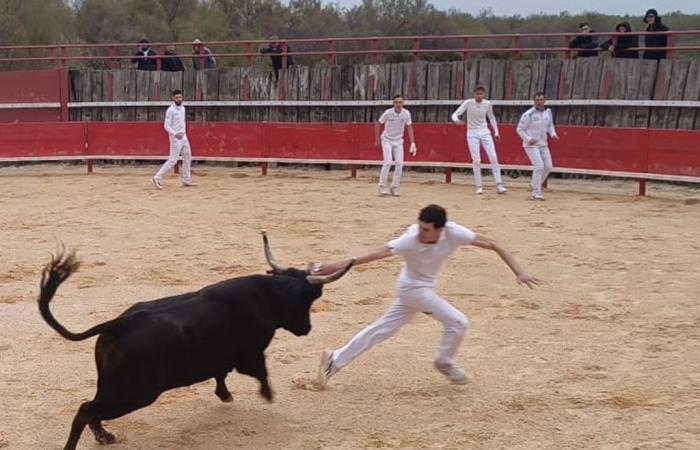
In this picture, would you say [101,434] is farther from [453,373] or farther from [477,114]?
[477,114]

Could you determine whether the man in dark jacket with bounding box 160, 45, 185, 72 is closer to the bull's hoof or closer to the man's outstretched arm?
the man's outstretched arm

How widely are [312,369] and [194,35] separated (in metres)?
31.0

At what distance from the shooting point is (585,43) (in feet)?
61.2

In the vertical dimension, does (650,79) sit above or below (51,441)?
above

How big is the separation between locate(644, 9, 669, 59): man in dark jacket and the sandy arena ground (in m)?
3.42

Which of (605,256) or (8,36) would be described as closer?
(605,256)

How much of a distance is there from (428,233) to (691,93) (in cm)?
1270

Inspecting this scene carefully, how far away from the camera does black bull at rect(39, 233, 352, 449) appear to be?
493cm

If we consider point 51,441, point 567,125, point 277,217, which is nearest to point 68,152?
point 277,217

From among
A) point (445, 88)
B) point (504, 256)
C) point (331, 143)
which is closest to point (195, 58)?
point (331, 143)

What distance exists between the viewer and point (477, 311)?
823 centimetres

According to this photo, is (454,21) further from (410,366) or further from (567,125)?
(410,366)

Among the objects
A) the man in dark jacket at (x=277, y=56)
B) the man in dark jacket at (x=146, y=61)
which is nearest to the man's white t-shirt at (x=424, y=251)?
the man in dark jacket at (x=277, y=56)

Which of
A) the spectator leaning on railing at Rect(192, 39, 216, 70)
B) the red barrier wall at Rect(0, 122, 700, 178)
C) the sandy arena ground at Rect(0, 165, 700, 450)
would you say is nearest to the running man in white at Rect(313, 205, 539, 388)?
the sandy arena ground at Rect(0, 165, 700, 450)
